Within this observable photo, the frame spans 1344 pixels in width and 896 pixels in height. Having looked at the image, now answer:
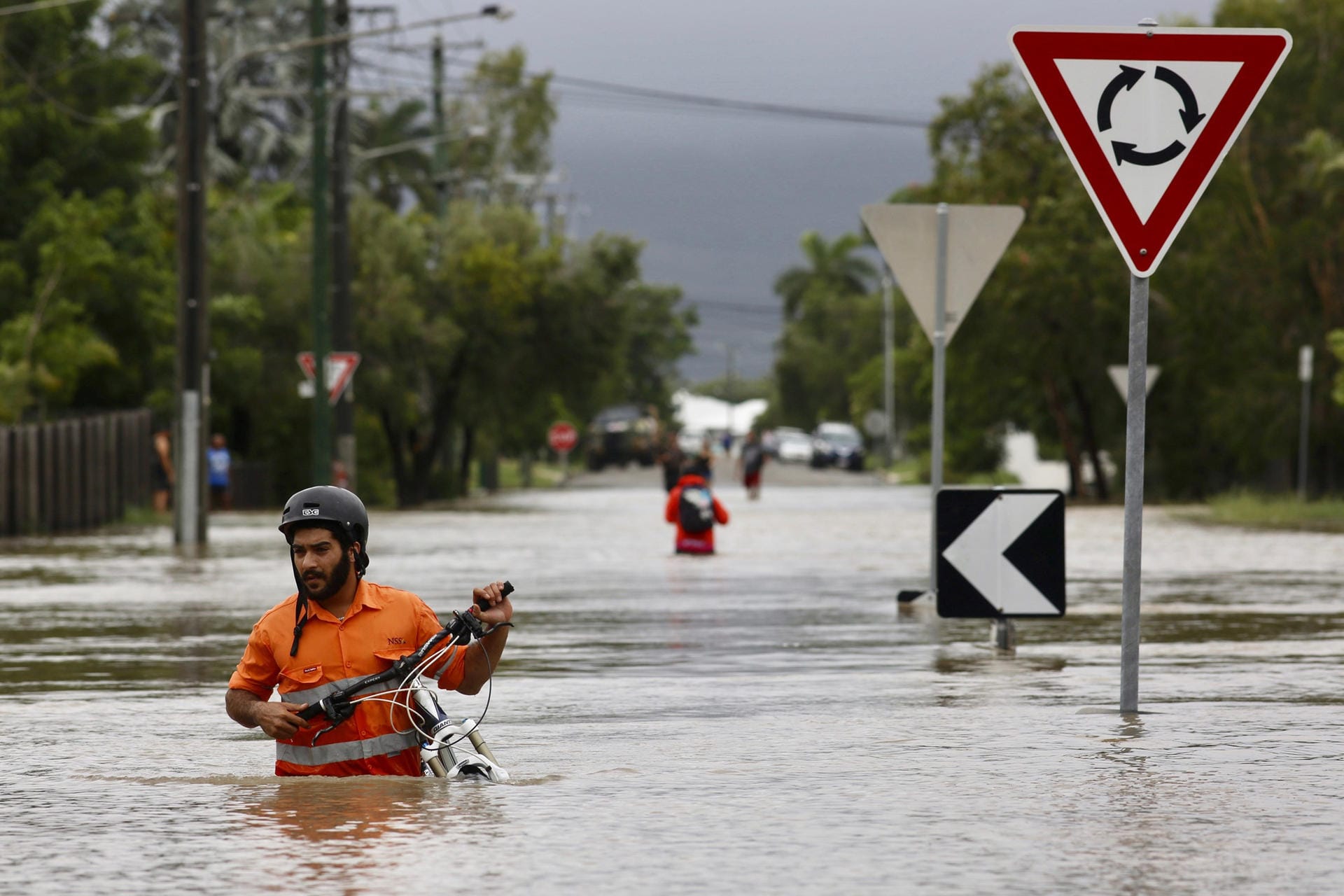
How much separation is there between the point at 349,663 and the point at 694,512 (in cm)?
1808

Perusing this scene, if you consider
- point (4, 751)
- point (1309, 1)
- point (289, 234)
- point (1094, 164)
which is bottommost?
point (4, 751)

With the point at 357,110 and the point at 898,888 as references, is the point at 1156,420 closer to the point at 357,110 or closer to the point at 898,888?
the point at 357,110

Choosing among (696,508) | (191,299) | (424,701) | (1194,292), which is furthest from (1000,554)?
(1194,292)

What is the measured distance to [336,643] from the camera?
7.69 metres

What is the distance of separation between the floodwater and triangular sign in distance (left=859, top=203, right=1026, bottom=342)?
2.31 meters

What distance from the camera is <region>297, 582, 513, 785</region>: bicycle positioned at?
298 inches

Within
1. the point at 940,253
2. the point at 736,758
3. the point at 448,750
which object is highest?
the point at 940,253

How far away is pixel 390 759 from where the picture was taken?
7984 millimetres

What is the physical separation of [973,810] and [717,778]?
1.17 metres

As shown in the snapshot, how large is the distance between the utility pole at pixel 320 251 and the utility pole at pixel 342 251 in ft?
6.19

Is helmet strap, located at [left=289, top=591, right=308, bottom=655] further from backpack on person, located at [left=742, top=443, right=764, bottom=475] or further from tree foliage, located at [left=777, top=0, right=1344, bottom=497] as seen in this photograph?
backpack on person, located at [left=742, top=443, right=764, bottom=475]

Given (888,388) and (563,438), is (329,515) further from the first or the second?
(888,388)

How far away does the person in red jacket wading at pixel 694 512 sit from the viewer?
1011 inches

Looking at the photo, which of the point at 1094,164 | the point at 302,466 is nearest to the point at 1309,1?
the point at 302,466
